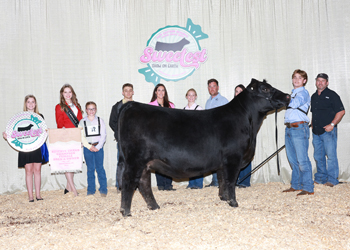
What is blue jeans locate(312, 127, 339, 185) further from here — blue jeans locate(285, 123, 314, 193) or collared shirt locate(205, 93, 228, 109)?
collared shirt locate(205, 93, 228, 109)

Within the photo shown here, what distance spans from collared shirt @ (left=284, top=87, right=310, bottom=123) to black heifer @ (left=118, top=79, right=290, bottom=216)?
946 millimetres

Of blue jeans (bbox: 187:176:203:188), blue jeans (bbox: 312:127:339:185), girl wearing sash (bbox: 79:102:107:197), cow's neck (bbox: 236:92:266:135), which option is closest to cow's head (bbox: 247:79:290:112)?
cow's neck (bbox: 236:92:266:135)

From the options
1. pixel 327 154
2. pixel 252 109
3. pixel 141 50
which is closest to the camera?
pixel 252 109

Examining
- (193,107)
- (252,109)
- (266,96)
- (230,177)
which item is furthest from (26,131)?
(266,96)

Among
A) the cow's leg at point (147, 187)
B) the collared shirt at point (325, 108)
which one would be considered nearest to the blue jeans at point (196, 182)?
the cow's leg at point (147, 187)

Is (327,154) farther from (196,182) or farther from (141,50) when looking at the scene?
(141,50)

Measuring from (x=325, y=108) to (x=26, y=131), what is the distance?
16.6ft

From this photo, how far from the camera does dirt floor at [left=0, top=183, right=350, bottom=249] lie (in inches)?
99.1

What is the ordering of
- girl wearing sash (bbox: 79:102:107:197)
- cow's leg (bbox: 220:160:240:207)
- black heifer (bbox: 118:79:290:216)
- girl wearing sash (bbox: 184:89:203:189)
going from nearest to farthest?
1. black heifer (bbox: 118:79:290:216)
2. cow's leg (bbox: 220:160:240:207)
3. girl wearing sash (bbox: 79:102:107:197)
4. girl wearing sash (bbox: 184:89:203:189)

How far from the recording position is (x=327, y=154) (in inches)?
209

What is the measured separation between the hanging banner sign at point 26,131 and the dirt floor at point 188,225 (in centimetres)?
96

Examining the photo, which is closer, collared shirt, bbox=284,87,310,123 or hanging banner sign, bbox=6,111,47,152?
collared shirt, bbox=284,87,310,123

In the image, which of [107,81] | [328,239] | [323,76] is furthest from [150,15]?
[328,239]

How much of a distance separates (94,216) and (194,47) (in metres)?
4.00
